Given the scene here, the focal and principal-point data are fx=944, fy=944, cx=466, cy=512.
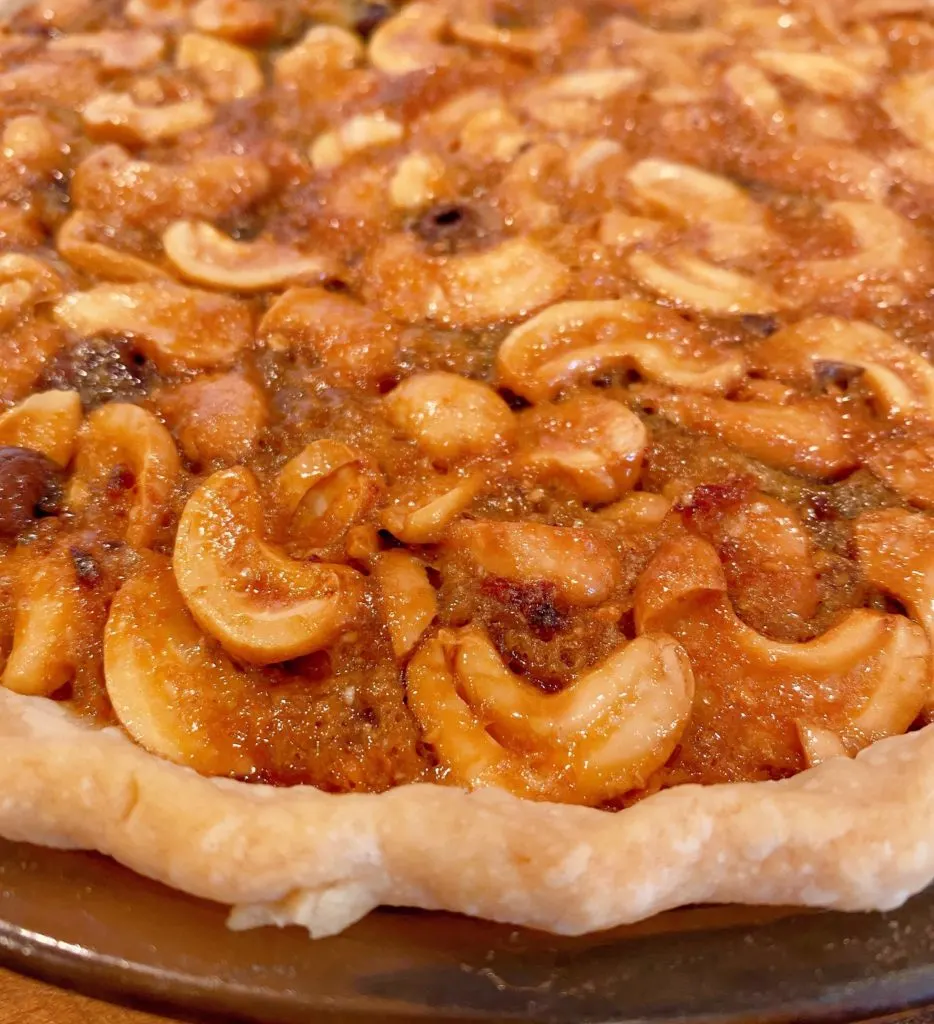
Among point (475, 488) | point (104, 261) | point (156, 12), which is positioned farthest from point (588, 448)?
point (156, 12)

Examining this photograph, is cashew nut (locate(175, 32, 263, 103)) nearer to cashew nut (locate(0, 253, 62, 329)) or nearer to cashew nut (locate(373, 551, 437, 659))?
cashew nut (locate(0, 253, 62, 329))

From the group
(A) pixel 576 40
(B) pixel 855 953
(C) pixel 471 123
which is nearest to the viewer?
(B) pixel 855 953

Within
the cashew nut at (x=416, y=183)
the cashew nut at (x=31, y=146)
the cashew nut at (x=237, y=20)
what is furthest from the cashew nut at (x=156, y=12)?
the cashew nut at (x=416, y=183)

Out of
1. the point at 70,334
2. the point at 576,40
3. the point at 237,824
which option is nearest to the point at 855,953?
the point at 237,824

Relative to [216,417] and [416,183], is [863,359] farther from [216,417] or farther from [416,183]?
[216,417]

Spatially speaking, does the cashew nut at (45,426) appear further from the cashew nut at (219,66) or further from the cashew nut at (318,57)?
the cashew nut at (318,57)

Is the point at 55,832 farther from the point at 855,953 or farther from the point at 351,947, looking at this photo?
the point at 855,953

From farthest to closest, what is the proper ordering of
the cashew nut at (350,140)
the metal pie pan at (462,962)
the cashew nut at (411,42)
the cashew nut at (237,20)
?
the cashew nut at (237,20) → the cashew nut at (411,42) → the cashew nut at (350,140) → the metal pie pan at (462,962)
